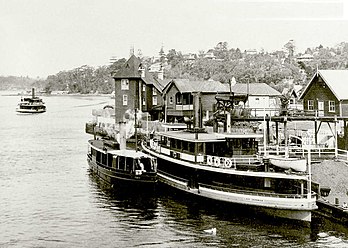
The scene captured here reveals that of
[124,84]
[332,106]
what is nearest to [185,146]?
[332,106]

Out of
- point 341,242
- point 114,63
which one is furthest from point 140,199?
point 114,63

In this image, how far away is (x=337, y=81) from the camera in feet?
79.0

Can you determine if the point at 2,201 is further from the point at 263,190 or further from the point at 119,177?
the point at 263,190

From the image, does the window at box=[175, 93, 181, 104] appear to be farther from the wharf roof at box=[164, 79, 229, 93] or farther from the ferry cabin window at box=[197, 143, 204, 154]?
the ferry cabin window at box=[197, 143, 204, 154]

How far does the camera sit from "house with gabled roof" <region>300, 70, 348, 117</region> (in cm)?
2334

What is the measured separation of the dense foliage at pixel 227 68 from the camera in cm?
4881

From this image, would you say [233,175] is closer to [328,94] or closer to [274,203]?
[274,203]

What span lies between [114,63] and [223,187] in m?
29.8

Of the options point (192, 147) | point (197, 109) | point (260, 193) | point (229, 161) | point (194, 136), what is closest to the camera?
point (260, 193)

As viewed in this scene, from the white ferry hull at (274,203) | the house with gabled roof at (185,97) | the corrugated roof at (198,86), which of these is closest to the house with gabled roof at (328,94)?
the white ferry hull at (274,203)

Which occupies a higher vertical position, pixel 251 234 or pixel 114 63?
pixel 114 63

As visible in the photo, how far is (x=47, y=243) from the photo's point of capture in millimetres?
14242

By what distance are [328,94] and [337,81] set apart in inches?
26.1

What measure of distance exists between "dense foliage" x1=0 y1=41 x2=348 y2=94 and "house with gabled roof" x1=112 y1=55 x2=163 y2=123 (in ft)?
18.2
